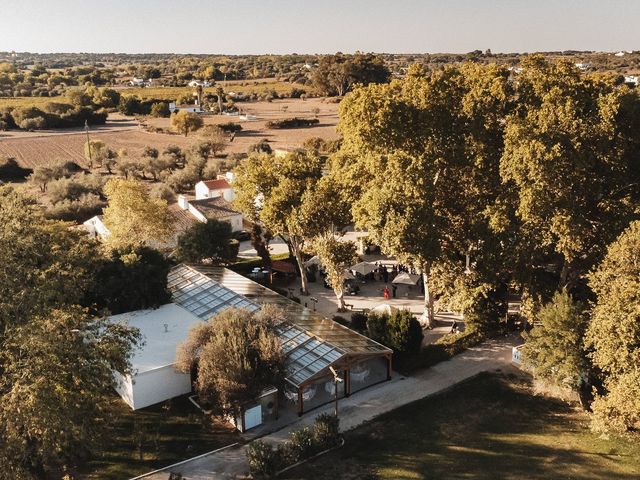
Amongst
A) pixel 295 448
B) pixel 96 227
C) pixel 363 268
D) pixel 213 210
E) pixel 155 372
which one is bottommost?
pixel 295 448

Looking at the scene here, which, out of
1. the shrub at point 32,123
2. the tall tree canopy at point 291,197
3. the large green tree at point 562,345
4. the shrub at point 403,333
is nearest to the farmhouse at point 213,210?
the tall tree canopy at point 291,197

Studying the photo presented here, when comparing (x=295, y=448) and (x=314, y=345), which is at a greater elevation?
(x=314, y=345)

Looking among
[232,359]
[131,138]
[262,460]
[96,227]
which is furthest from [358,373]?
[131,138]

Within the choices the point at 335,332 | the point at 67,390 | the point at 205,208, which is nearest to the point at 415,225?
the point at 335,332

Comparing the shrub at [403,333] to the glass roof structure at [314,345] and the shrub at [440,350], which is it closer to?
the shrub at [440,350]

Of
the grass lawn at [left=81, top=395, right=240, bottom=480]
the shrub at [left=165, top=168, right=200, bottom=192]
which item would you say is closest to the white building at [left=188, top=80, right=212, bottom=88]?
the shrub at [left=165, top=168, right=200, bottom=192]

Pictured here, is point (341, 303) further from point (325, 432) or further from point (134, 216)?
point (134, 216)

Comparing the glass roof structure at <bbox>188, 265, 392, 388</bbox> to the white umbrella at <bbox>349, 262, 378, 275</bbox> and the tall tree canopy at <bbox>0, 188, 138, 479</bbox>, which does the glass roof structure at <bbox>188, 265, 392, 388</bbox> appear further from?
the white umbrella at <bbox>349, 262, 378, 275</bbox>
